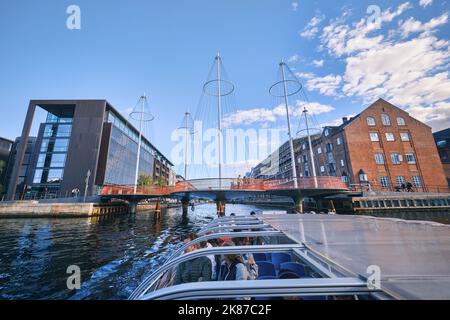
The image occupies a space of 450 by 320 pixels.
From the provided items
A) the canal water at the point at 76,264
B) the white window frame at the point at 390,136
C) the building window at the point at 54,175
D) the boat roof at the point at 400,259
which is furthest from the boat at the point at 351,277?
the building window at the point at 54,175

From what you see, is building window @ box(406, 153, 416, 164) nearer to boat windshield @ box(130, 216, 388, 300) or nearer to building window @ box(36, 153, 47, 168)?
boat windshield @ box(130, 216, 388, 300)

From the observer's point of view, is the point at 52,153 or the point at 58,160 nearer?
the point at 58,160

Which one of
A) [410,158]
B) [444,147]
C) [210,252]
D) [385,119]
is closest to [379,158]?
[410,158]

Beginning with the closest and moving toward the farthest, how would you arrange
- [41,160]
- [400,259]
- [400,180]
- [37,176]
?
1. [400,259]
2. [400,180]
3. [37,176]
4. [41,160]

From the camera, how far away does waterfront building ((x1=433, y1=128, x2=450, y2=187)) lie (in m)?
42.6

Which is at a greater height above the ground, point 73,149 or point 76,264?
point 73,149

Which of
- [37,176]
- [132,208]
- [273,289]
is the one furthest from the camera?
[37,176]

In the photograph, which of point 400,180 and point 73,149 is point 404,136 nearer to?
point 400,180

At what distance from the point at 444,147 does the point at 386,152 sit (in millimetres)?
20724

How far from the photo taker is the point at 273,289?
173 cm

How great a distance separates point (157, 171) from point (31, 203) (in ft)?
210

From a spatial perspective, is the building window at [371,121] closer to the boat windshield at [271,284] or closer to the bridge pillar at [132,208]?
the boat windshield at [271,284]

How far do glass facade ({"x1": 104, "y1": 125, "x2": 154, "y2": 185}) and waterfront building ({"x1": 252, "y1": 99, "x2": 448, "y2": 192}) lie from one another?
52420 millimetres

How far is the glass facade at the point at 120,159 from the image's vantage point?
48.8 meters
